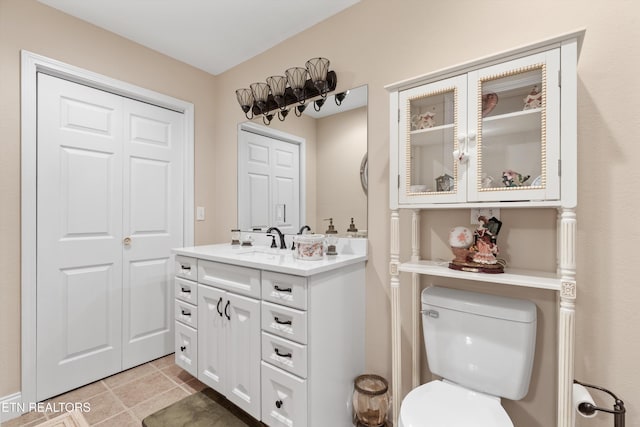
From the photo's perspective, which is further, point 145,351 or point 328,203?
point 145,351

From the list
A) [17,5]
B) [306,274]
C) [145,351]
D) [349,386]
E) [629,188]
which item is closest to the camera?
[629,188]

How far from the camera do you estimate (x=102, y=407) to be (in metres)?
1.86

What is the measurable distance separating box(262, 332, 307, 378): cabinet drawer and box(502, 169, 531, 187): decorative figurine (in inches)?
43.7

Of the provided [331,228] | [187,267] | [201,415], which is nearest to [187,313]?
[187,267]

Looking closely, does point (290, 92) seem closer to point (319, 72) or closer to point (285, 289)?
point (319, 72)

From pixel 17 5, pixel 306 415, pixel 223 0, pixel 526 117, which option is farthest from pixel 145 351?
pixel 526 117

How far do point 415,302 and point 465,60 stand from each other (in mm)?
1248

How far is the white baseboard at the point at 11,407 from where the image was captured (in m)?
1.74

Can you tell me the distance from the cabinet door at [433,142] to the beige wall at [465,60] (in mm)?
273

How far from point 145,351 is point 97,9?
2.46 m

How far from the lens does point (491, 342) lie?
1.27 meters

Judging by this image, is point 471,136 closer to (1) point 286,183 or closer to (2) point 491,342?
(2) point 491,342

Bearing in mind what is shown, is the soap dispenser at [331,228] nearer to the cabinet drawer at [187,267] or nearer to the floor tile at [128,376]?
the cabinet drawer at [187,267]

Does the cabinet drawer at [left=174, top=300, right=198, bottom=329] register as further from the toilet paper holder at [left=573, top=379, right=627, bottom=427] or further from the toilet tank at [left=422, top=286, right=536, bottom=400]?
the toilet paper holder at [left=573, top=379, right=627, bottom=427]
